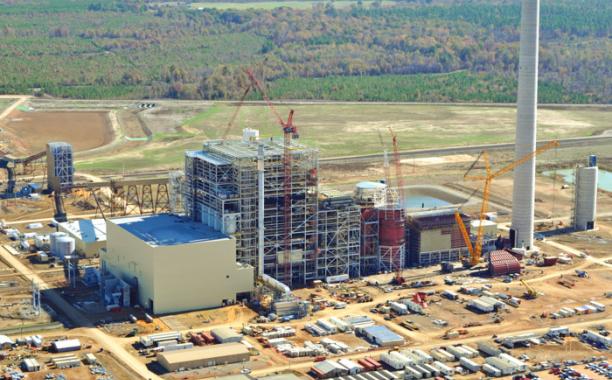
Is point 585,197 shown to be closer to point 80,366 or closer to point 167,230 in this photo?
→ point 167,230

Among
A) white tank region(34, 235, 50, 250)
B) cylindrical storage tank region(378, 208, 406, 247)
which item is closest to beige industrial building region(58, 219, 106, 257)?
white tank region(34, 235, 50, 250)

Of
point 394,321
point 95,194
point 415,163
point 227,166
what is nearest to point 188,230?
point 227,166

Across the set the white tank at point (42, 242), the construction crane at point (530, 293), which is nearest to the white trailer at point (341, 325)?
the construction crane at point (530, 293)

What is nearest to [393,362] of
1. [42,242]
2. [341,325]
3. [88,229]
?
[341,325]

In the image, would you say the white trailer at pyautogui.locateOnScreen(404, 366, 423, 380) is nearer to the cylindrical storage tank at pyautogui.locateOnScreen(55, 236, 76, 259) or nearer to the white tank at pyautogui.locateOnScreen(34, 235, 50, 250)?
the cylindrical storage tank at pyautogui.locateOnScreen(55, 236, 76, 259)

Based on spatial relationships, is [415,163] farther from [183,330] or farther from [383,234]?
[183,330]
